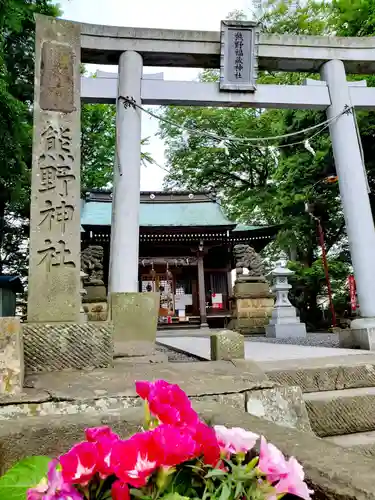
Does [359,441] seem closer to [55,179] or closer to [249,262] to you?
[55,179]

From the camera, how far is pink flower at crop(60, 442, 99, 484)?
725mm

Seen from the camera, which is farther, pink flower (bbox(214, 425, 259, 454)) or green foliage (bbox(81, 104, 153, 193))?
green foliage (bbox(81, 104, 153, 193))

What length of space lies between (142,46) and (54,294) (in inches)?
188

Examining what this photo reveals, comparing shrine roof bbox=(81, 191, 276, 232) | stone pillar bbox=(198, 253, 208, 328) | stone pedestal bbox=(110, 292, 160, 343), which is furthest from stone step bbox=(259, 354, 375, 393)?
stone pillar bbox=(198, 253, 208, 328)

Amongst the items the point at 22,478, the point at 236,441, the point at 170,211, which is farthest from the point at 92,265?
the point at 236,441

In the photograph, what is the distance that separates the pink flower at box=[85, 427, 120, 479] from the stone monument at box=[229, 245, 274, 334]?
12.1 m

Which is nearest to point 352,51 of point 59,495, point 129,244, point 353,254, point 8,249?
point 353,254

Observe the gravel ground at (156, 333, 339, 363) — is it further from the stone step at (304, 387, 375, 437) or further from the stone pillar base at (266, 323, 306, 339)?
the stone step at (304, 387, 375, 437)

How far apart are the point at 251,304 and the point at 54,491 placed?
40.5 feet

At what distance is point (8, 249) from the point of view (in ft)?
61.0

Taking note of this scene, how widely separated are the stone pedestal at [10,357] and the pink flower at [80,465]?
1.70 meters

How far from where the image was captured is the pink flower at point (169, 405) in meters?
0.85

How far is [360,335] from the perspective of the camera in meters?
5.54

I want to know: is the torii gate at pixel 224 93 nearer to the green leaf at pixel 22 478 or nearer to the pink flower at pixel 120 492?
the green leaf at pixel 22 478
